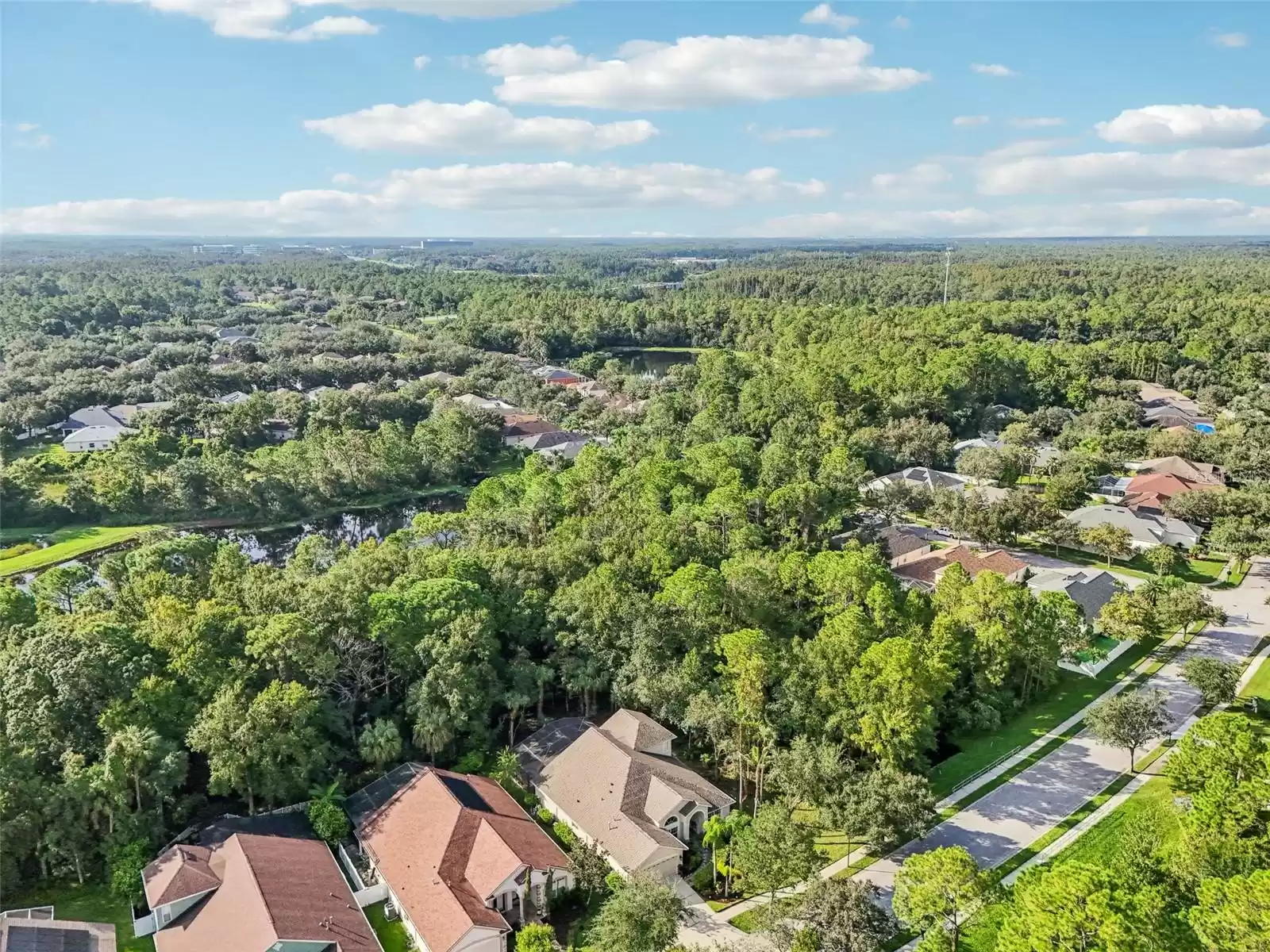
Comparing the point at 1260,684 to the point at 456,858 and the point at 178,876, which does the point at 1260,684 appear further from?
the point at 178,876

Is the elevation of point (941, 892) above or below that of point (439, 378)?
below

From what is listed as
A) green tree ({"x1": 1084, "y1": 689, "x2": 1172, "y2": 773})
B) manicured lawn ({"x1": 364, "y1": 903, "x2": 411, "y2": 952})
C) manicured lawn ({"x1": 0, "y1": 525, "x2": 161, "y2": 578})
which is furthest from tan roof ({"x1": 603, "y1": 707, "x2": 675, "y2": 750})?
manicured lawn ({"x1": 0, "y1": 525, "x2": 161, "y2": 578})

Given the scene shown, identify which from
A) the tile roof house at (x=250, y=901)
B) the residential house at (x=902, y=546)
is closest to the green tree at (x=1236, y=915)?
the tile roof house at (x=250, y=901)

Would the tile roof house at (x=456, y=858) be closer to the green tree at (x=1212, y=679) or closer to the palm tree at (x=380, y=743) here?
the palm tree at (x=380, y=743)

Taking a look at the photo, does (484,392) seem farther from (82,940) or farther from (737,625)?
(82,940)

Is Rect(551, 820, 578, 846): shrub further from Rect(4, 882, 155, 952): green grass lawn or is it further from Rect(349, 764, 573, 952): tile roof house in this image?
Rect(4, 882, 155, 952): green grass lawn

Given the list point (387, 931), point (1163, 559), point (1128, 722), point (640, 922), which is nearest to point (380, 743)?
point (387, 931)

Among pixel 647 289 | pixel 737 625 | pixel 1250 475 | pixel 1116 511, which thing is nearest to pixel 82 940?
pixel 737 625
